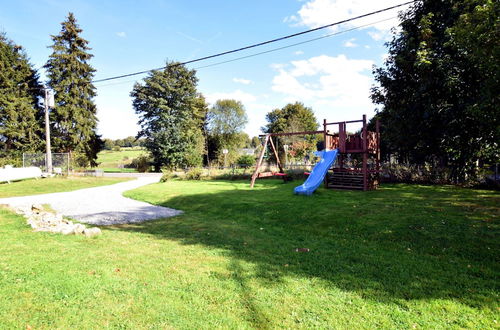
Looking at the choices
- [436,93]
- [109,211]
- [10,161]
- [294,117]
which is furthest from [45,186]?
[294,117]

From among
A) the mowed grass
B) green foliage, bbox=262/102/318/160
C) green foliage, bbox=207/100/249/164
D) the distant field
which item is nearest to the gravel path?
the mowed grass

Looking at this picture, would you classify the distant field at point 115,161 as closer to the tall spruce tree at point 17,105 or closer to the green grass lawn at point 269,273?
the tall spruce tree at point 17,105

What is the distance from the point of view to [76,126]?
31953 millimetres

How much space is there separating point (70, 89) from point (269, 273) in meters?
36.2

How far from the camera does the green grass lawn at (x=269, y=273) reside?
296 cm

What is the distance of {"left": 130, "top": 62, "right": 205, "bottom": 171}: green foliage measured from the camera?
34.1m

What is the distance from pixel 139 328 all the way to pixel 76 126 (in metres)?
35.1

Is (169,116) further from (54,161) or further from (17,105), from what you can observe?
(17,105)

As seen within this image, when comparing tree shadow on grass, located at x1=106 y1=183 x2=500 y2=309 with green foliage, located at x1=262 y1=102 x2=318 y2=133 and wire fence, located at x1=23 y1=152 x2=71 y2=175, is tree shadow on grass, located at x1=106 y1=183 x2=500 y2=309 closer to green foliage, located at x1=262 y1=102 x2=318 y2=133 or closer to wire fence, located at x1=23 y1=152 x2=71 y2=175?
wire fence, located at x1=23 y1=152 x2=71 y2=175

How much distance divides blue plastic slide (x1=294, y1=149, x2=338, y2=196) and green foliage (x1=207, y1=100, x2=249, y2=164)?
31.8 metres

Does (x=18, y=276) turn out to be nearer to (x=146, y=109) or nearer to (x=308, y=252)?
(x=308, y=252)

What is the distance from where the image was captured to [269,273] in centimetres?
416

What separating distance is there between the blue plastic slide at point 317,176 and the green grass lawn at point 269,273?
3.66 meters

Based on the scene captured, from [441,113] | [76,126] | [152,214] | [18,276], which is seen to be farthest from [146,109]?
[18,276]
